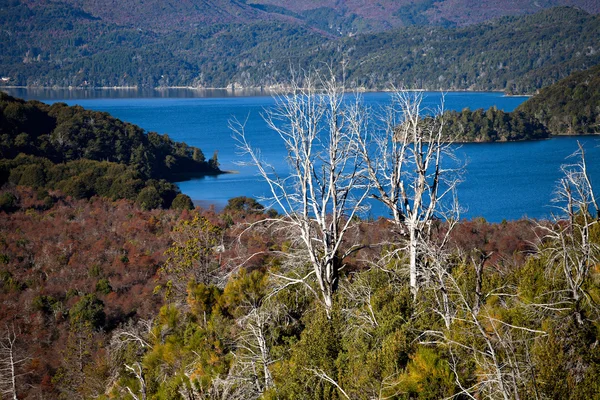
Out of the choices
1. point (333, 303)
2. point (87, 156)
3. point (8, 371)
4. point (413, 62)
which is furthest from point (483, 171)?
point (413, 62)

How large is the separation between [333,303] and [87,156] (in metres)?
36.0

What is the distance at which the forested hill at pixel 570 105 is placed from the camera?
6378 cm

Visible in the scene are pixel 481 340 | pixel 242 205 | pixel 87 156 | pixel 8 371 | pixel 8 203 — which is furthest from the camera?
pixel 87 156

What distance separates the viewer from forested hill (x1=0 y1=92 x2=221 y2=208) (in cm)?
3275

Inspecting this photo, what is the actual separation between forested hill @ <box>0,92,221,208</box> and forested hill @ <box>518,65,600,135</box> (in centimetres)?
3487

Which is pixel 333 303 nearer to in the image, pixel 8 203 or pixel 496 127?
pixel 8 203

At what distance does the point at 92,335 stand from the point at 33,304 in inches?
95.2

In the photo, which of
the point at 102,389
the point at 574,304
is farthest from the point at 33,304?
the point at 574,304

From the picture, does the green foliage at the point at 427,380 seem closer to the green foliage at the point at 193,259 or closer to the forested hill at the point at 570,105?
the green foliage at the point at 193,259

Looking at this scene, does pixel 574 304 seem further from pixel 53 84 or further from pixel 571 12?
pixel 571 12

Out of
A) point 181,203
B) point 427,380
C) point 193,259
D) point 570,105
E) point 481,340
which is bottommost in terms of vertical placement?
point 181,203

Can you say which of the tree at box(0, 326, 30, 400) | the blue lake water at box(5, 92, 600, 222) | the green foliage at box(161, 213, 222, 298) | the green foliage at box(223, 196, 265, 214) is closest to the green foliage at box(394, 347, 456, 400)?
the tree at box(0, 326, 30, 400)

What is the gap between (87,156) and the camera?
42.0 meters

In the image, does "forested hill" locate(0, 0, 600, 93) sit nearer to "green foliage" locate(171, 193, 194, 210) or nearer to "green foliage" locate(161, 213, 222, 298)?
"green foliage" locate(171, 193, 194, 210)
